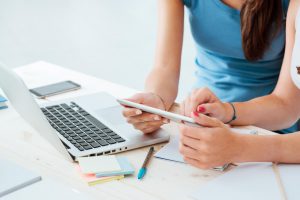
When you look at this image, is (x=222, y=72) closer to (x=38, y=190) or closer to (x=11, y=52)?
(x=38, y=190)

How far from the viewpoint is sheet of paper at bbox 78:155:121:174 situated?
1.00 metres

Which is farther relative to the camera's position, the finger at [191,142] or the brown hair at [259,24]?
the brown hair at [259,24]

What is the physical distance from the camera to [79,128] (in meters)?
1.18

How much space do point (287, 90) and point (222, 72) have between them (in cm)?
34

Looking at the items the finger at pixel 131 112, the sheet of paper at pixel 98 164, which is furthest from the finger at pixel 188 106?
the sheet of paper at pixel 98 164

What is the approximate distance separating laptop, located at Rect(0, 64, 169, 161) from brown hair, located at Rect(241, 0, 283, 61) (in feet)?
1.52

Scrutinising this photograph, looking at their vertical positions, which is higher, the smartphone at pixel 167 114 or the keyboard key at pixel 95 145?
the smartphone at pixel 167 114

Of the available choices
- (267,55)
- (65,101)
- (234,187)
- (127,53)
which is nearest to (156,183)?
(234,187)

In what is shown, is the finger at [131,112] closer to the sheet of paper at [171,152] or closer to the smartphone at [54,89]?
the sheet of paper at [171,152]

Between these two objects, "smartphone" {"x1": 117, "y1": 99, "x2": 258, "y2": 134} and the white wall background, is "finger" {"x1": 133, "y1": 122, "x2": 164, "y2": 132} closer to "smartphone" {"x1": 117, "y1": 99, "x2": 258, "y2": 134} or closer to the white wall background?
"smartphone" {"x1": 117, "y1": 99, "x2": 258, "y2": 134}

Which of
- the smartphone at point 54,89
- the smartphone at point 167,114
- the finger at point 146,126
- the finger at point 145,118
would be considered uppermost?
the smartphone at point 167,114

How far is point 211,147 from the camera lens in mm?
989

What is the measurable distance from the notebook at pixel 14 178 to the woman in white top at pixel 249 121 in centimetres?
31

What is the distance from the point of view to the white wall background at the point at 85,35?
10.2 ft
